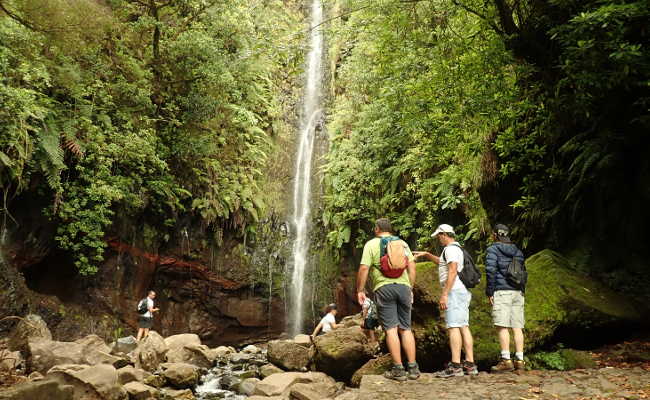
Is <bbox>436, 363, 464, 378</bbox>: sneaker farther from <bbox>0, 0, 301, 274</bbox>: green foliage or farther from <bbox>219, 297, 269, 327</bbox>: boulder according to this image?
<bbox>219, 297, 269, 327</bbox>: boulder

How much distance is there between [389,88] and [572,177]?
4.55 meters

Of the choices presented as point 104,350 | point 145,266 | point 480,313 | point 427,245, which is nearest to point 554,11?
point 480,313

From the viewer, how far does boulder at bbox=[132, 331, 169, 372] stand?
10797 millimetres

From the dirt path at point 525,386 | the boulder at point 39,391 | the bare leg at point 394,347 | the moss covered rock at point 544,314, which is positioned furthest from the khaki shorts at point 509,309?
the boulder at point 39,391

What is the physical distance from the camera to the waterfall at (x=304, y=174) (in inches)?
760

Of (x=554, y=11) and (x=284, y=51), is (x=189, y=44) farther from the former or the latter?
(x=554, y=11)

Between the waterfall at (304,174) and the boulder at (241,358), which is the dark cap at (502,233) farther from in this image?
the waterfall at (304,174)

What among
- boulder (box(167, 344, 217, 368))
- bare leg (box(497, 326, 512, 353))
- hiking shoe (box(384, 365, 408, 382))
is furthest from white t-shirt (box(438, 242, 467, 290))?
boulder (box(167, 344, 217, 368))

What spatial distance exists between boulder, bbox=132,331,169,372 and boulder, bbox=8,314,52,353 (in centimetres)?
210

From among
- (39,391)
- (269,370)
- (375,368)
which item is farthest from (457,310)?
(269,370)

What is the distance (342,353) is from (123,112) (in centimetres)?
953

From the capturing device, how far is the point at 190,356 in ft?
40.9

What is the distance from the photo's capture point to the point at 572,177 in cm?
731

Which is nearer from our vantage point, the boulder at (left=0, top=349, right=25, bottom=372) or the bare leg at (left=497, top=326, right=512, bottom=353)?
the bare leg at (left=497, top=326, right=512, bottom=353)
